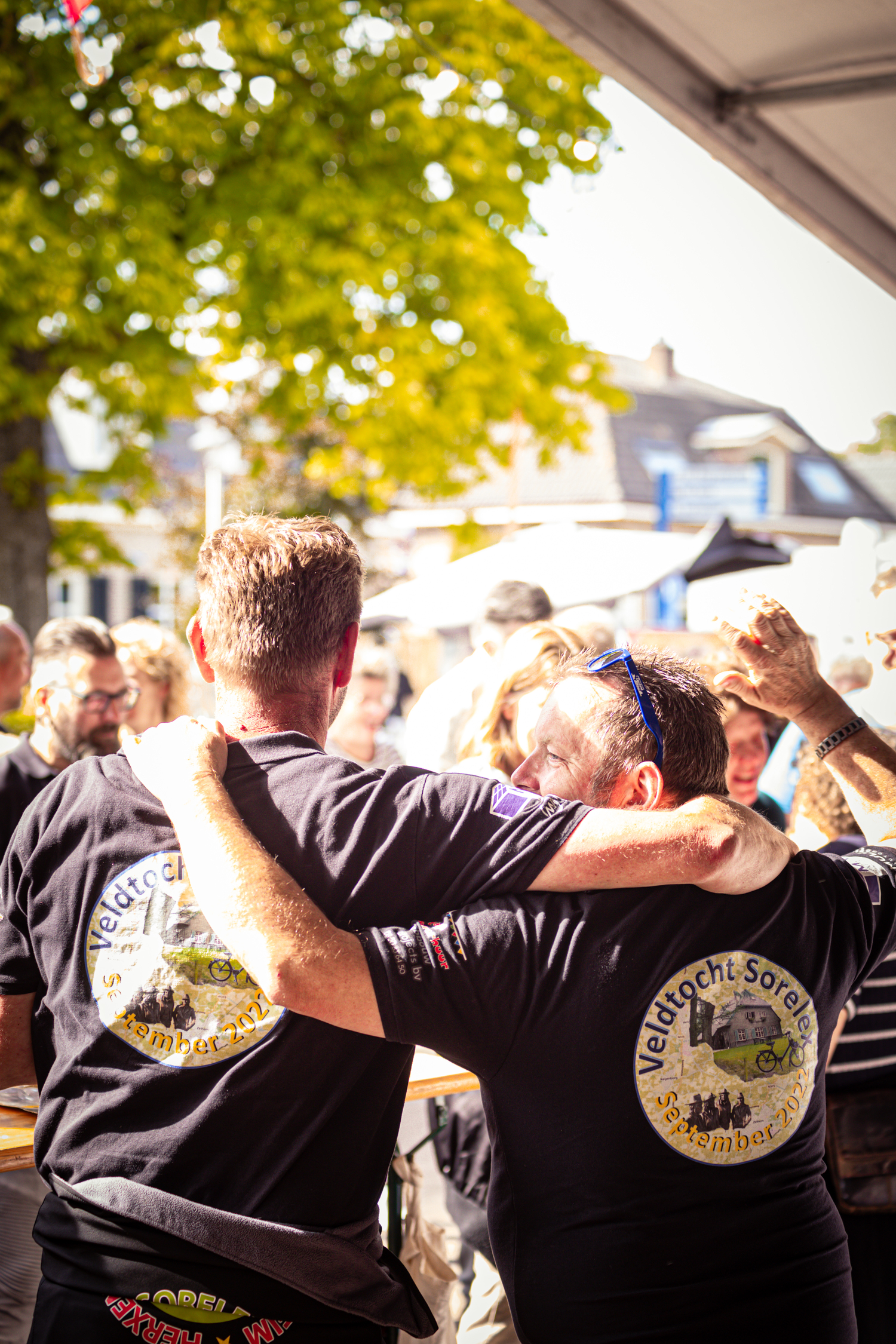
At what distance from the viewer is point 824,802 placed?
10.1 ft

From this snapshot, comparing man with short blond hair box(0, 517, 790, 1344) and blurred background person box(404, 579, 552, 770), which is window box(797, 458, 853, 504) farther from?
man with short blond hair box(0, 517, 790, 1344)

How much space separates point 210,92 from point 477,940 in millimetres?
9590

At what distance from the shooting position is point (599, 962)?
5.25ft

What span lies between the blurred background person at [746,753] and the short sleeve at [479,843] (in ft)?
7.24

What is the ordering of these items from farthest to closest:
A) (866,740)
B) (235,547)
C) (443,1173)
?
(443,1173) < (866,740) < (235,547)

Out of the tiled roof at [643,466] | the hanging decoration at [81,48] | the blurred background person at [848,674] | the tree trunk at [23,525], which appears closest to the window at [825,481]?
Answer: the tiled roof at [643,466]

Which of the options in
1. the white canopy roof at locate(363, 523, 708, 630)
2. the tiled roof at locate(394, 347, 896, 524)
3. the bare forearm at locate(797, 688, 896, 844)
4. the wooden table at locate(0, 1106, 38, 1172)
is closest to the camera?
the bare forearm at locate(797, 688, 896, 844)

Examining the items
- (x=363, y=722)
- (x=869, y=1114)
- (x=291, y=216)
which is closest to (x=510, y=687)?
(x=869, y=1114)

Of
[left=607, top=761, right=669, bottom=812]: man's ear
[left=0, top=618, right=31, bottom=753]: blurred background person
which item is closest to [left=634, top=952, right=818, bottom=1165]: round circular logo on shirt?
[left=607, top=761, right=669, bottom=812]: man's ear

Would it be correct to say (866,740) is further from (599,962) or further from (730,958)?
(599,962)

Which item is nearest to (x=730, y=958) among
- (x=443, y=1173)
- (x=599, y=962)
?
(x=599, y=962)

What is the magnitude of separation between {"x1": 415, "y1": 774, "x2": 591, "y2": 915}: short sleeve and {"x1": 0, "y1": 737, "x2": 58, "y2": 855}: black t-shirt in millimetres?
2309

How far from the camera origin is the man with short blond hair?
1.58 m

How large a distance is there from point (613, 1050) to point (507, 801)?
14.7 inches
